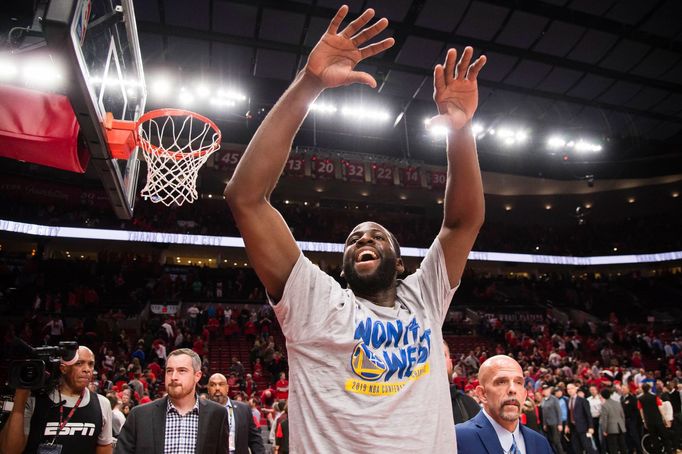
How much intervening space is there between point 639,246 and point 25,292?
1052 inches

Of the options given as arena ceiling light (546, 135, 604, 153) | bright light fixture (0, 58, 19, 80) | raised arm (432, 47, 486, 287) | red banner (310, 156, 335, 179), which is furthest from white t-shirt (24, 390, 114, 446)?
arena ceiling light (546, 135, 604, 153)

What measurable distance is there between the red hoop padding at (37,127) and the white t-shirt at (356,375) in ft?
10.7

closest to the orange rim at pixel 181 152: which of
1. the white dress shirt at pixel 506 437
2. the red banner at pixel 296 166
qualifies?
the white dress shirt at pixel 506 437

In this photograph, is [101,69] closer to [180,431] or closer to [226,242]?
[180,431]

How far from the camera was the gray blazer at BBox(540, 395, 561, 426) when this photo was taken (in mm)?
8961

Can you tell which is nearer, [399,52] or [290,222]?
[399,52]

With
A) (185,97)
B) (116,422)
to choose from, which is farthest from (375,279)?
(185,97)

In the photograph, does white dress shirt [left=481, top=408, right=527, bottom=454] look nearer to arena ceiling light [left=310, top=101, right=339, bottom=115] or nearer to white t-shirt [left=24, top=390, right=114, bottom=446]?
white t-shirt [left=24, top=390, right=114, bottom=446]

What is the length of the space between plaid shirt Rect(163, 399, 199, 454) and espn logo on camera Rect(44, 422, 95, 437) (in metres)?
0.58

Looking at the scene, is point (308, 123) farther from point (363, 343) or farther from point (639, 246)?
point (639, 246)

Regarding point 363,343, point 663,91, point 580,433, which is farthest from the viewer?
point 663,91

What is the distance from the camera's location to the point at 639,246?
23656mm

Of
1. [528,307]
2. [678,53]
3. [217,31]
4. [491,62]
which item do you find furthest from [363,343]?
[528,307]

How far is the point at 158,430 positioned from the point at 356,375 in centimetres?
213
